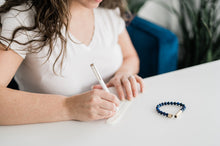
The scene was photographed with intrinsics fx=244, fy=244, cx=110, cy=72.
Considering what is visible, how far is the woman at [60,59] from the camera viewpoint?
689mm

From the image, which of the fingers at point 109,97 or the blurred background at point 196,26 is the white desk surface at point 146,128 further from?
the blurred background at point 196,26

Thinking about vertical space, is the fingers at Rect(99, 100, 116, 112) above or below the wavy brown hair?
below

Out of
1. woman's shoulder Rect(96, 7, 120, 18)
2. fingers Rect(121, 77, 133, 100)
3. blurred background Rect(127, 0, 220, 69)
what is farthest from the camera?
blurred background Rect(127, 0, 220, 69)

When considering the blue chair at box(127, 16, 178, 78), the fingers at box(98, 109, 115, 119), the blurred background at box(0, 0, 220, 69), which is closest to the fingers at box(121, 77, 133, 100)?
the fingers at box(98, 109, 115, 119)

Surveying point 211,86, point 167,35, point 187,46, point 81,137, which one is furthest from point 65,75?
point 187,46

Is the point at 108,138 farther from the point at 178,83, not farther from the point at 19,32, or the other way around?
the point at 19,32

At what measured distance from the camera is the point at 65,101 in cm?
72

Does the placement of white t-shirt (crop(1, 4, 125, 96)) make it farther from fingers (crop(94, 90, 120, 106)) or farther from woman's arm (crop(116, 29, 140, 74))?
fingers (crop(94, 90, 120, 106))

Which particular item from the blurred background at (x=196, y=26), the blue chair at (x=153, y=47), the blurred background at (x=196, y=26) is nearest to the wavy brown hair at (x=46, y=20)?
the blue chair at (x=153, y=47)

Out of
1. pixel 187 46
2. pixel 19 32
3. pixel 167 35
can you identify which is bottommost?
pixel 187 46

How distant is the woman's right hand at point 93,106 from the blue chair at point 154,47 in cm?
71

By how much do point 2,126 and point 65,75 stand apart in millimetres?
320

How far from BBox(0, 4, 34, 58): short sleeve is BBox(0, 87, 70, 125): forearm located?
149mm

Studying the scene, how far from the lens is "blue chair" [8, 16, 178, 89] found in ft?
4.34
